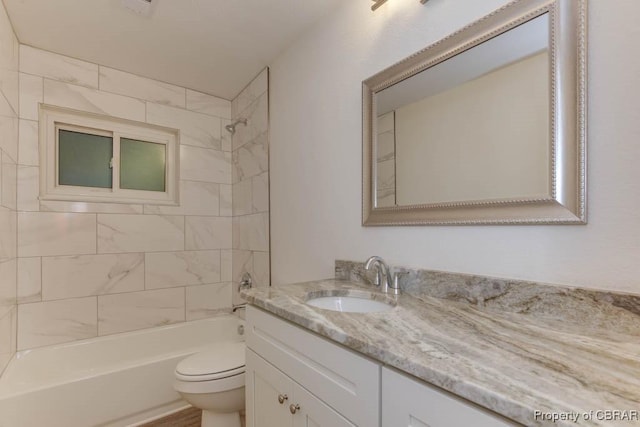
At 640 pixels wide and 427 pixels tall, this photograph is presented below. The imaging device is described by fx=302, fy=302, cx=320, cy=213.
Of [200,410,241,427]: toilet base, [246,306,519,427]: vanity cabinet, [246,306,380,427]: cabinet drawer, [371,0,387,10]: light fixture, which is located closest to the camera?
[246,306,519,427]: vanity cabinet

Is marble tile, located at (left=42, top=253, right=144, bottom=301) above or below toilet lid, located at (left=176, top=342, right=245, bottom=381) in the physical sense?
above

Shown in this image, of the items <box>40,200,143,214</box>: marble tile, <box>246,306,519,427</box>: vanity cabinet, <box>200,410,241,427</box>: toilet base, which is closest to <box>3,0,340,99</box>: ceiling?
<box>40,200,143,214</box>: marble tile

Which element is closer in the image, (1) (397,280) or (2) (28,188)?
(1) (397,280)

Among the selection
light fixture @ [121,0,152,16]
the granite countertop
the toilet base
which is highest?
light fixture @ [121,0,152,16]

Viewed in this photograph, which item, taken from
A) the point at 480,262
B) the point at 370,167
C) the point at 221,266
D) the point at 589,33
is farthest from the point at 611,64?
the point at 221,266

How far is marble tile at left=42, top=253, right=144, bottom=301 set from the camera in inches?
80.4

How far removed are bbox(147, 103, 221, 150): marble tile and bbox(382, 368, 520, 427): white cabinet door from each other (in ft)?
8.33

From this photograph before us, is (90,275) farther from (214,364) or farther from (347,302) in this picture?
(347,302)

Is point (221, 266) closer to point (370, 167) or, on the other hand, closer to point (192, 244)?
point (192, 244)

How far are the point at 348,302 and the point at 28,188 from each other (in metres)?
2.21

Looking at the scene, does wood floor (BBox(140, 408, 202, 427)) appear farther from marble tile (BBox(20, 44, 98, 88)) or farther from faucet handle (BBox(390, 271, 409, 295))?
marble tile (BBox(20, 44, 98, 88))

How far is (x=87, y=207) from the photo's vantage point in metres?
2.18

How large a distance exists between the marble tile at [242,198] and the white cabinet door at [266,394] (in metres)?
1.44

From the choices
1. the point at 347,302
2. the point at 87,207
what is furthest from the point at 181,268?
the point at 347,302
